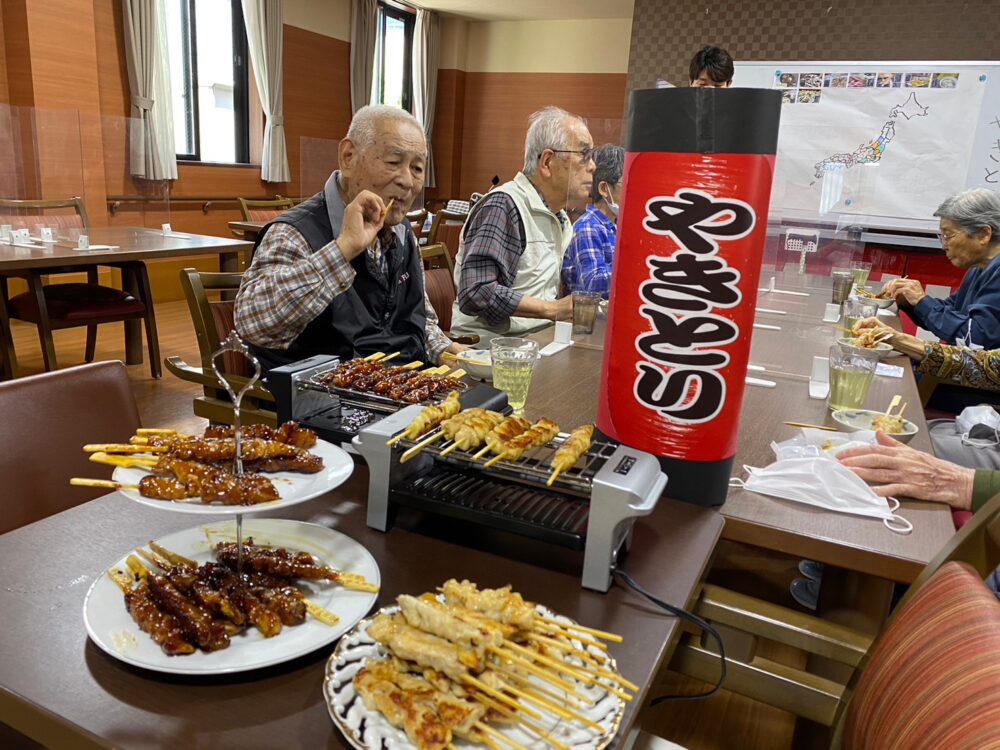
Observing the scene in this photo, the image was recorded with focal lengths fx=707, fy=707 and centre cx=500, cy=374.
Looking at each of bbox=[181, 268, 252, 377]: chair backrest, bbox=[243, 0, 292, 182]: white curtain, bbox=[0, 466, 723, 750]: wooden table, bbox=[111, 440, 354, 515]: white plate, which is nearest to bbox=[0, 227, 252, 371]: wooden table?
bbox=[181, 268, 252, 377]: chair backrest

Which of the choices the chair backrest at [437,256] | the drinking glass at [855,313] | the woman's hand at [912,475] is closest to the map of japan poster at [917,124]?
the drinking glass at [855,313]

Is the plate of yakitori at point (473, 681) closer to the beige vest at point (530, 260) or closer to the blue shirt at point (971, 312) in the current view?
the beige vest at point (530, 260)

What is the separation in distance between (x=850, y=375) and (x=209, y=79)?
24.2 ft

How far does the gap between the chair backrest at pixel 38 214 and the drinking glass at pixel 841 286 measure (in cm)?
484

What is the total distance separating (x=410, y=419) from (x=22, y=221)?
5.04 metres

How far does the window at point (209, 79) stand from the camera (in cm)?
678

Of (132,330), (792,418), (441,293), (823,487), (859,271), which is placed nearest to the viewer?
(823,487)

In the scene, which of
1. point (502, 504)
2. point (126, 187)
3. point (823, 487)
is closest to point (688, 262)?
point (502, 504)

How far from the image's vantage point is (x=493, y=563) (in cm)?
86

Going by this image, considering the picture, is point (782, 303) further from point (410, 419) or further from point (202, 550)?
point (202, 550)

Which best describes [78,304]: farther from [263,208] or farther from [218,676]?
[218,676]

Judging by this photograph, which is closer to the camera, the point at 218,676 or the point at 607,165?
the point at 218,676

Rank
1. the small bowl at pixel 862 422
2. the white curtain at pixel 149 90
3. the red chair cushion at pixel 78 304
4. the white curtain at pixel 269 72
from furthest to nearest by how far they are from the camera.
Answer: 1. the white curtain at pixel 269 72
2. the white curtain at pixel 149 90
3. the red chair cushion at pixel 78 304
4. the small bowl at pixel 862 422

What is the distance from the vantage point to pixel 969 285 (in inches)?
132
